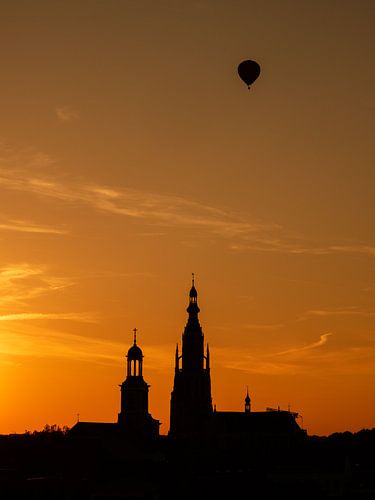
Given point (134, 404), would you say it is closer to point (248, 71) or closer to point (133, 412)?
point (133, 412)

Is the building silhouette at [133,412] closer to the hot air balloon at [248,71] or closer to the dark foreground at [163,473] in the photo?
the dark foreground at [163,473]

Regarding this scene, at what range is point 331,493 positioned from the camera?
166 meters

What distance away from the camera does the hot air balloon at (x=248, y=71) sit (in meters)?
122

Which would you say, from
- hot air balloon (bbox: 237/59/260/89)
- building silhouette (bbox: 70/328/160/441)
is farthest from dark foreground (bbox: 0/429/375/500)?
hot air balloon (bbox: 237/59/260/89)

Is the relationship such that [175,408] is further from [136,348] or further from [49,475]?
[49,475]

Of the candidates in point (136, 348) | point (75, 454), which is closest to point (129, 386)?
point (136, 348)

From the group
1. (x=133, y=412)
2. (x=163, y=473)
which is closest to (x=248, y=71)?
(x=163, y=473)

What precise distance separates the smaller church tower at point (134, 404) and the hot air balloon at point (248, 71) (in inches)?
3256

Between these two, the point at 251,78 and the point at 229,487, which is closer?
the point at 251,78

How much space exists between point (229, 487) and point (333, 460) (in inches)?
1945

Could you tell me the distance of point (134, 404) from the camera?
19662 centimetres

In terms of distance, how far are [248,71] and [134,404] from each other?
84931 millimetres

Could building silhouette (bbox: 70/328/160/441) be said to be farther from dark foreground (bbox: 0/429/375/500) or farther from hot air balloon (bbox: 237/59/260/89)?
hot air balloon (bbox: 237/59/260/89)

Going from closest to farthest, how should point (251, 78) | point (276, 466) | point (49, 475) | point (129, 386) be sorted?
point (251, 78), point (49, 475), point (276, 466), point (129, 386)
